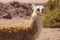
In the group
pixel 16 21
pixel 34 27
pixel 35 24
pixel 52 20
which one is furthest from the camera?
pixel 16 21

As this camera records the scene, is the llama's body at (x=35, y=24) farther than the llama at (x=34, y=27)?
Yes

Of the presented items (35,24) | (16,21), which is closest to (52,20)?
(16,21)

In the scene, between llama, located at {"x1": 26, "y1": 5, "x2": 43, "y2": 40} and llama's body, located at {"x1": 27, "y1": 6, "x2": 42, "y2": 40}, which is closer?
llama, located at {"x1": 26, "y1": 5, "x2": 43, "y2": 40}

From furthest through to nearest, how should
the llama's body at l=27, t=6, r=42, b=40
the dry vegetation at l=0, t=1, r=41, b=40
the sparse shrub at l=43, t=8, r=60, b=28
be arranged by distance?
the sparse shrub at l=43, t=8, r=60, b=28, the llama's body at l=27, t=6, r=42, b=40, the dry vegetation at l=0, t=1, r=41, b=40

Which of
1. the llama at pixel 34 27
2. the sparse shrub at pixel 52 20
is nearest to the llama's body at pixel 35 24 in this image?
A: the llama at pixel 34 27

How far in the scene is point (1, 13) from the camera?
21.8 m

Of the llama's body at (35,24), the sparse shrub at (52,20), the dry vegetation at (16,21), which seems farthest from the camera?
the sparse shrub at (52,20)

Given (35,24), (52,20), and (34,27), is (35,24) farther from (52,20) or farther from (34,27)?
(52,20)

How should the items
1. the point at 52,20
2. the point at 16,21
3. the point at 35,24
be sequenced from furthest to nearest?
the point at 16,21
the point at 52,20
the point at 35,24

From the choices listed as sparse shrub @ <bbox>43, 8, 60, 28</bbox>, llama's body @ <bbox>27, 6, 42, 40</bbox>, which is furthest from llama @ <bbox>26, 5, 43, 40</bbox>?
sparse shrub @ <bbox>43, 8, 60, 28</bbox>

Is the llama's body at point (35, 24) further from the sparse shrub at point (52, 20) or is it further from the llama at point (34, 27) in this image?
the sparse shrub at point (52, 20)

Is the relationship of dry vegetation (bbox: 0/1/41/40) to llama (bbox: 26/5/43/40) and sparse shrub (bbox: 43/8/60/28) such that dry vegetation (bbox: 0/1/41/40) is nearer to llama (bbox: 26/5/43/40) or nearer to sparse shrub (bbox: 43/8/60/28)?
llama (bbox: 26/5/43/40)

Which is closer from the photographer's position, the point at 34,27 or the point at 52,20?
the point at 34,27

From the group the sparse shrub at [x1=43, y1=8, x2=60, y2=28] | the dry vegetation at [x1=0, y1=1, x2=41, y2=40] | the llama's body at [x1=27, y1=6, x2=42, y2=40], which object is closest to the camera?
the dry vegetation at [x1=0, y1=1, x2=41, y2=40]
